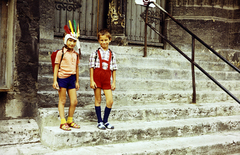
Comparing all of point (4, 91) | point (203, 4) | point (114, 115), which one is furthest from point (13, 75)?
point (203, 4)

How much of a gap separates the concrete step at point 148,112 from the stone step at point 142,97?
0.36 ft

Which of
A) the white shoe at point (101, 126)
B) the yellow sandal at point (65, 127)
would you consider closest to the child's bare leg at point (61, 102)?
the yellow sandal at point (65, 127)

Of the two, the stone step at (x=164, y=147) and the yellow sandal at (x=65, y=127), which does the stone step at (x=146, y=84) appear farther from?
the stone step at (x=164, y=147)

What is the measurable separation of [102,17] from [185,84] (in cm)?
290

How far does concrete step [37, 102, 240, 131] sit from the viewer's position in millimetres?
3441

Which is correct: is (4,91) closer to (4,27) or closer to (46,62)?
(4,27)

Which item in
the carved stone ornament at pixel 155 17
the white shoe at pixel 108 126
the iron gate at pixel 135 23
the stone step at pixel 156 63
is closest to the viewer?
the white shoe at pixel 108 126

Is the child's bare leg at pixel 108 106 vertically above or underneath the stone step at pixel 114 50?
underneath

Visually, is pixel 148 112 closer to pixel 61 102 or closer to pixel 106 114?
pixel 106 114

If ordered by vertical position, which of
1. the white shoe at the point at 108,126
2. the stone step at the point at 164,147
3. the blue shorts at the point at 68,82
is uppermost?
the blue shorts at the point at 68,82

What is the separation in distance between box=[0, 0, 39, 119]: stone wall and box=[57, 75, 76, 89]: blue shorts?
528mm

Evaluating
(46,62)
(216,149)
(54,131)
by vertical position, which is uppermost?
(46,62)

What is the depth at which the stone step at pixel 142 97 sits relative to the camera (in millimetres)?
3732

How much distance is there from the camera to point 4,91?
3467mm
